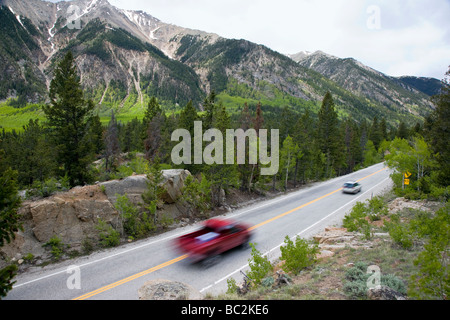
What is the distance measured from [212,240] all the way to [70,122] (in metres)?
13.7

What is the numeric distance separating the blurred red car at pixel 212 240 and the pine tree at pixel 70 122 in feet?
34.1

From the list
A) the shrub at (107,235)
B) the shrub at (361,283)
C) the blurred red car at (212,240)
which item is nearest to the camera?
the shrub at (361,283)

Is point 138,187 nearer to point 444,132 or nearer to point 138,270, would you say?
point 138,270

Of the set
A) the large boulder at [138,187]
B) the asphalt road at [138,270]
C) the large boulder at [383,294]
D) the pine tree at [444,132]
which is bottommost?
the asphalt road at [138,270]

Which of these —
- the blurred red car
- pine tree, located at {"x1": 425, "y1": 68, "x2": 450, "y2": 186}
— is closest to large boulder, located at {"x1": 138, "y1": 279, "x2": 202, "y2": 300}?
the blurred red car

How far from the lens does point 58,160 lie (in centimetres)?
1702

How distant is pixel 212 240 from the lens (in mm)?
11414

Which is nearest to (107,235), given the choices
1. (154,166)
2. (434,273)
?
(154,166)

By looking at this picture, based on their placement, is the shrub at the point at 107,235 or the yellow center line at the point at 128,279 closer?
the yellow center line at the point at 128,279

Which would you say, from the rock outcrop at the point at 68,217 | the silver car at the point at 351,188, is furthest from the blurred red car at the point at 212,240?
the silver car at the point at 351,188

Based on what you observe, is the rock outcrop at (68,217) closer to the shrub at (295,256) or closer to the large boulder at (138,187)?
the large boulder at (138,187)

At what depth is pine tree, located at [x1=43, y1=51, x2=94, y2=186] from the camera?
1636 centimetres

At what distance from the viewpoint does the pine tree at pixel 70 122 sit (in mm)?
16359
